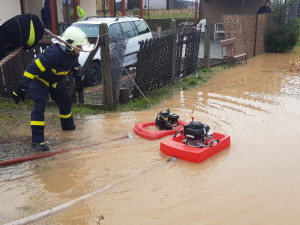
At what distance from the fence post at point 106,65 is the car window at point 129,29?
382 cm

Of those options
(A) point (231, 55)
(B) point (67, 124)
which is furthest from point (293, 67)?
(B) point (67, 124)

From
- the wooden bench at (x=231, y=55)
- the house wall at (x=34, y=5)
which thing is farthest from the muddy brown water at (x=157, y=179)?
the house wall at (x=34, y=5)

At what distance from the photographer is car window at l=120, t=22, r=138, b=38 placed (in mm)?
10469

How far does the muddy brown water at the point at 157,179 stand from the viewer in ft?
11.3

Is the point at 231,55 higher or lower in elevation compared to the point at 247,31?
lower

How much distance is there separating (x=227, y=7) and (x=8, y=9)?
13328 millimetres

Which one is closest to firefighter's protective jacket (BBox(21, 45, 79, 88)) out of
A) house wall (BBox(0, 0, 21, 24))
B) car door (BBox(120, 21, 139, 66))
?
car door (BBox(120, 21, 139, 66))

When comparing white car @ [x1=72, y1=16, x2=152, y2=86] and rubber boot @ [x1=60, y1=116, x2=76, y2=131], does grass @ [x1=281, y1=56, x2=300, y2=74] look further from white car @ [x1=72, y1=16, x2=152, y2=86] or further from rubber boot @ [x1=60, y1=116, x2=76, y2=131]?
rubber boot @ [x1=60, y1=116, x2=76, y2=131]

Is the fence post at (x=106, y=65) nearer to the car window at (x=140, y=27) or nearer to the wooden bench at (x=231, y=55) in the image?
the car window at (x=140, y=27)

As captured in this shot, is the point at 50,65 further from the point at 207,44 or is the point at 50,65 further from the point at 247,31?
the point at 247,31

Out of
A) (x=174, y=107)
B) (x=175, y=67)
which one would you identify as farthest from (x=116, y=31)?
(x=174, y=107)

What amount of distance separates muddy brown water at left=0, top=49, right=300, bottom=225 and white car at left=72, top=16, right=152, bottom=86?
2.35 m

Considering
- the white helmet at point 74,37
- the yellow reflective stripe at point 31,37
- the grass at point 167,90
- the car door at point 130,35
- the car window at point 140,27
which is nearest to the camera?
the yellow reflective stripe at point 31,37

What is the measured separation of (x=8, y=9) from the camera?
13523 millimetres
